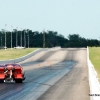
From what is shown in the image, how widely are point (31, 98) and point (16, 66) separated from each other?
1017 centimetres

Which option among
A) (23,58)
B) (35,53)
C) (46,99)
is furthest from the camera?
(35,53)

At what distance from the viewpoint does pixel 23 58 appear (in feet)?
251

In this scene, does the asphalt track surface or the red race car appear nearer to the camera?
the asphalt track surface

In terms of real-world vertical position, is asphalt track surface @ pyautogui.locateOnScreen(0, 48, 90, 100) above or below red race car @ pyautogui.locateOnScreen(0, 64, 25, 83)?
below

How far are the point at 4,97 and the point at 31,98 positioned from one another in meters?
1.42

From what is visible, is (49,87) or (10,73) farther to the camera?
(10,73)

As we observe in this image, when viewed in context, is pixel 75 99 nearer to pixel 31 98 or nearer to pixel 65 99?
pixel 65 99

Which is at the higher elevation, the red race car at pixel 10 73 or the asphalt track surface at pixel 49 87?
the red race car at pixel 10 73

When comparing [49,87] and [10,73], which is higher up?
[10,73]

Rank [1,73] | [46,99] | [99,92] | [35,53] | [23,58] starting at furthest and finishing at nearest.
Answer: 1. [35,53]
2. [23,58]
3. [1,73]
4. [46,99]
5. [99,92]

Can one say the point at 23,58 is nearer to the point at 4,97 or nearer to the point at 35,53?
the point at 35,53

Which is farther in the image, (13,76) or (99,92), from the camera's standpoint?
(13,76)

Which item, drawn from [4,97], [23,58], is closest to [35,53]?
[23,58]

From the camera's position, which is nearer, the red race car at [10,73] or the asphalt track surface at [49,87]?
the asphalt track surface at [49,87]
